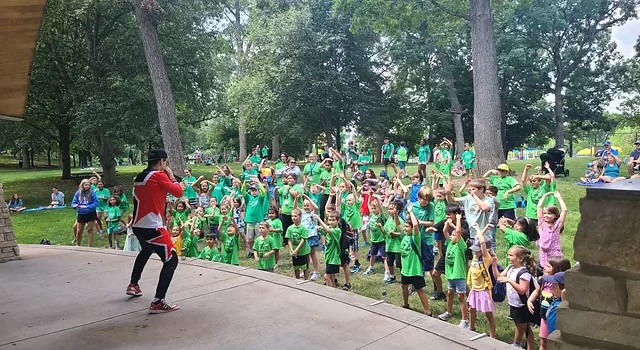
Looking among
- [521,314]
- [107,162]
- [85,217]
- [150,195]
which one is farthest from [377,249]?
[107,162]

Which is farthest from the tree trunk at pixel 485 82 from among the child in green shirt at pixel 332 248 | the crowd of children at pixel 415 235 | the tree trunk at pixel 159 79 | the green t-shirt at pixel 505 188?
the tree trunk at pixel 159 79

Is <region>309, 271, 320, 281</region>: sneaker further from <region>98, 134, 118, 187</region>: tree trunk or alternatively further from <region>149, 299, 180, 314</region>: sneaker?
<region>98, 134, 118, 187</region>: tree trunk

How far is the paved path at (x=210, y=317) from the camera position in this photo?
14.1 feet

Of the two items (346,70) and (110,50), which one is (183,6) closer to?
(110,50)

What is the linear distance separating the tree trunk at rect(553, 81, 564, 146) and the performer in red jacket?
27356mm

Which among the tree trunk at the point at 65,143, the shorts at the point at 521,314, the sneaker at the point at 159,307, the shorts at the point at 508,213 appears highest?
the tree trunk at the point at 65,143

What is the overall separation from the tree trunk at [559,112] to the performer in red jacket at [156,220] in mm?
27356

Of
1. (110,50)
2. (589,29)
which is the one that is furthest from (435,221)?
(589,29)

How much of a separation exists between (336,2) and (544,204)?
1455 cm

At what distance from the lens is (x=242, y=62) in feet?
112

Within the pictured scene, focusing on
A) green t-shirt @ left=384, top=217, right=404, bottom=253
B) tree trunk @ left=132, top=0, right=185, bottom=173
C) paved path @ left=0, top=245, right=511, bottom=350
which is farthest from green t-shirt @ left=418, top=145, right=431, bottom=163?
paved path @ left=0, top=245, right=511, bottom=350

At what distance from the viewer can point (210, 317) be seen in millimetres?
4973

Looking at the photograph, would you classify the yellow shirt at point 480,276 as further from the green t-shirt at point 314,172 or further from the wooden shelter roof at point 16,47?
the green t-shirt at point 314,172

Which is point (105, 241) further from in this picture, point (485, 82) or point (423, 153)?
point (485, 82)
